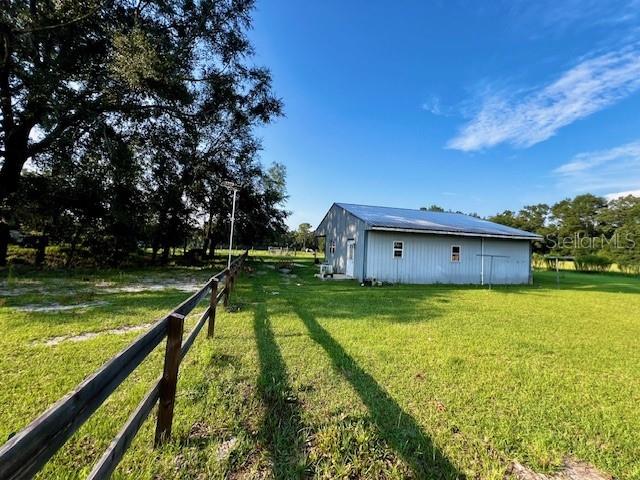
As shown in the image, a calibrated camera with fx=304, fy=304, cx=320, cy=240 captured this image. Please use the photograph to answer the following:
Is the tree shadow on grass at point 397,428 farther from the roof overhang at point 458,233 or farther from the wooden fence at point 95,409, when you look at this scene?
the roof overhang at point 458,233

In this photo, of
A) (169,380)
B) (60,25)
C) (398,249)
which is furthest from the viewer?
(398,249)

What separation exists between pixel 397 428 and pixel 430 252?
12.6 m

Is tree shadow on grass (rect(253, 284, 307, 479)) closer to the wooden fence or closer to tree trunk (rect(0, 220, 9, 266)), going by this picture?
the wooden fence

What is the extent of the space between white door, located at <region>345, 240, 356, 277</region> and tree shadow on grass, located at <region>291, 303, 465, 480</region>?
11004 millimetres

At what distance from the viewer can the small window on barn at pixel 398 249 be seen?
13852 millimetres

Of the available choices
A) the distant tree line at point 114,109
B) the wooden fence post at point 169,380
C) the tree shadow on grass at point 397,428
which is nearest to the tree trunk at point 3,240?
the distant tree line at point 114,109

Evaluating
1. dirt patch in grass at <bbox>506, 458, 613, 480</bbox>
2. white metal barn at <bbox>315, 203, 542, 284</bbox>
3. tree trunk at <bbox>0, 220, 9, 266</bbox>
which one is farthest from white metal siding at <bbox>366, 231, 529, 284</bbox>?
tree trunk at <bbox>0, 220, 9, 266</bbox>

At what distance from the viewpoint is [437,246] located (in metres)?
14.4

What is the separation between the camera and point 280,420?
2.75 metres

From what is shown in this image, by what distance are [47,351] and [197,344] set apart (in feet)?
6.20

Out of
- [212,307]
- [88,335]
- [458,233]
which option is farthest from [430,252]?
[88,335]

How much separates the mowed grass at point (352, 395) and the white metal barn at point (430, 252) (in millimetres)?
7237

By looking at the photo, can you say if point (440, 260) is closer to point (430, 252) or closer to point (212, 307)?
point (430, 252)

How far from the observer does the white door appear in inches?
597
